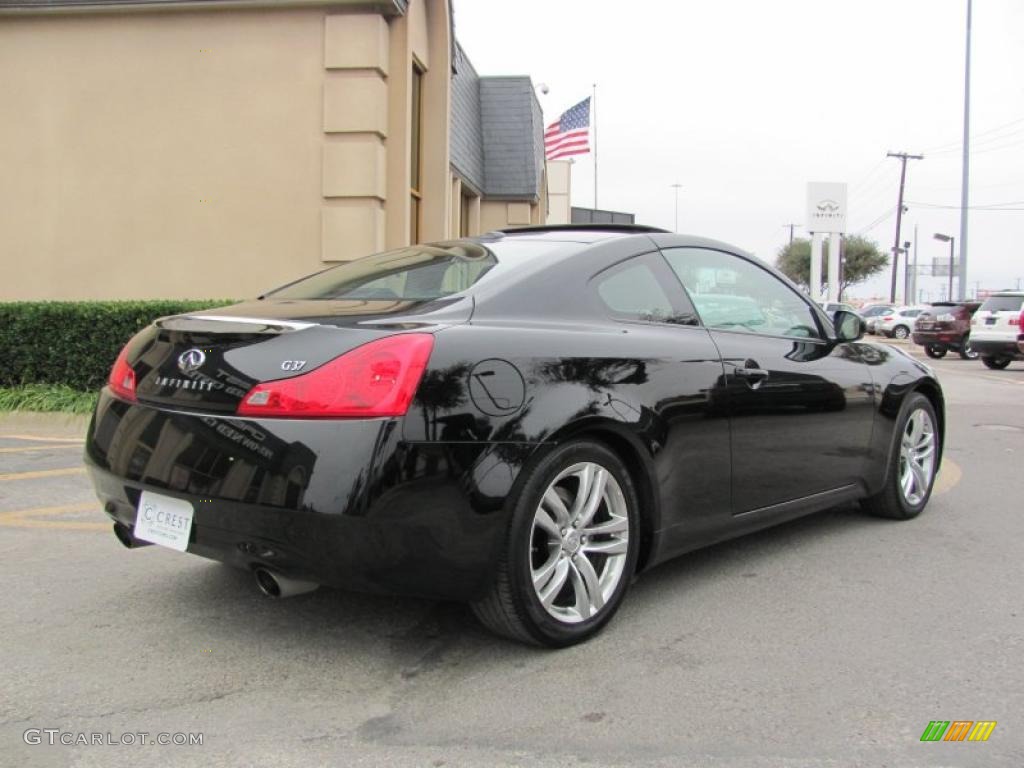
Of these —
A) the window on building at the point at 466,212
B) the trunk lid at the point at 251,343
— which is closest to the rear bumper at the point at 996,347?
the window on building at the point at 466,212

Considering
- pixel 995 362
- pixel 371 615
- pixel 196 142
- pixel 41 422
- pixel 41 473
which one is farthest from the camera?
pixel 995 362

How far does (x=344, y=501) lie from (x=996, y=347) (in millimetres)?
19821

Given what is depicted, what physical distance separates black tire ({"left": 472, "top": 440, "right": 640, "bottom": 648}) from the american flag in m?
23.5

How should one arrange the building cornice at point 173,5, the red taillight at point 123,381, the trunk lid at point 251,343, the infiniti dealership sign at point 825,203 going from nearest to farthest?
the trunk lid at point 251,343 → the red taillight at point 123,381 → the building cornice at point 173,5 → the infiniti dealership sign at point 825,203

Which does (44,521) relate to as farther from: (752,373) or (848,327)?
(848,327)

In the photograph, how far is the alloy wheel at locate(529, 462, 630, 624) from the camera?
311 cm

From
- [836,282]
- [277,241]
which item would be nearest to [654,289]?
[277,241]

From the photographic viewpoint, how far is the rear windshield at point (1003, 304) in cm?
1964

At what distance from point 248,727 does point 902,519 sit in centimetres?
386

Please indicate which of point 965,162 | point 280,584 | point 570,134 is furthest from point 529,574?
point 965,162

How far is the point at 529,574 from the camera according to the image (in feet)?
9.82

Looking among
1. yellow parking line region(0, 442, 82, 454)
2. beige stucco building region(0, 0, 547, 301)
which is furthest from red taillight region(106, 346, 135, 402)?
beige stucco building region(0, 0, 547, 301)

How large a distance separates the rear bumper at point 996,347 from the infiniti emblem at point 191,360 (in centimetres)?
1924

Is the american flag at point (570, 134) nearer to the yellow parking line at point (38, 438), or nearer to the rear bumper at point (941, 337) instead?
the rear bumper at point (941, 337)
